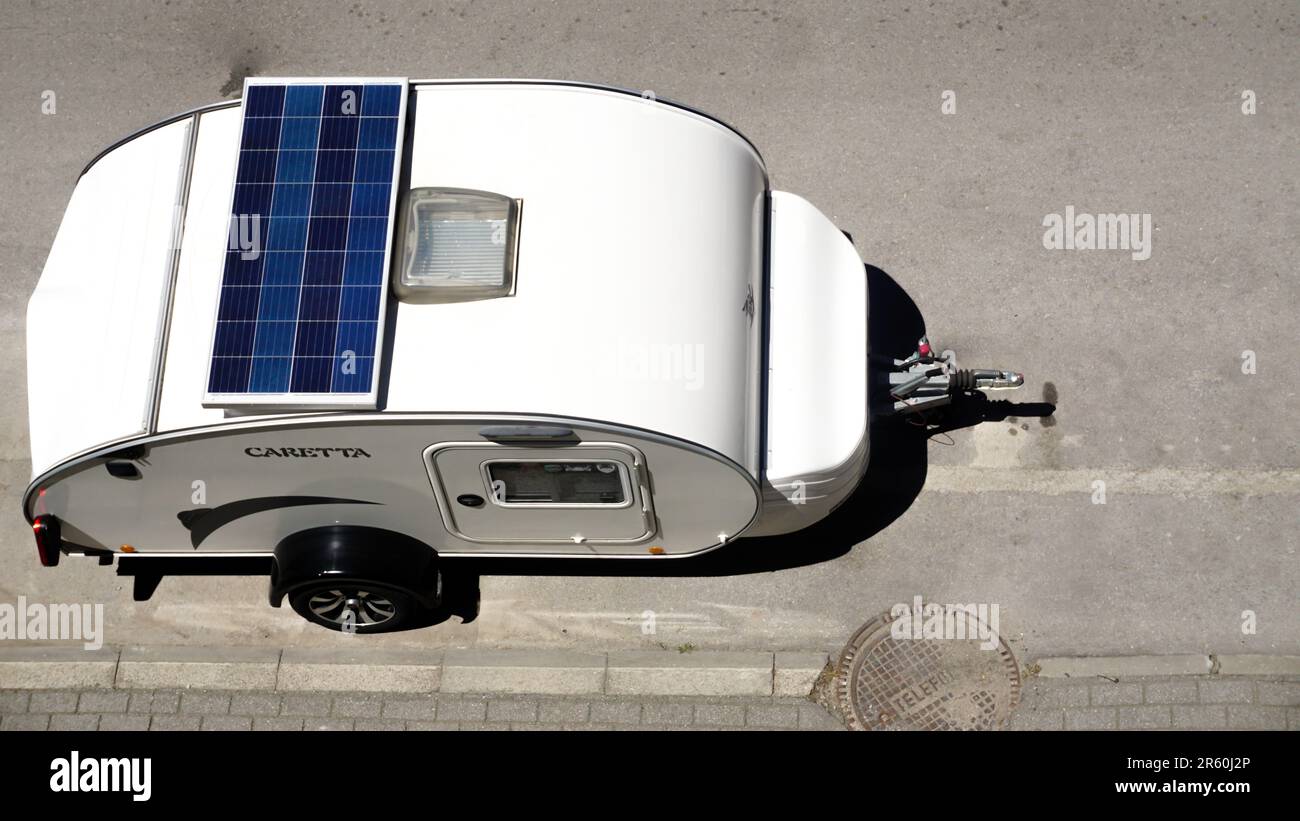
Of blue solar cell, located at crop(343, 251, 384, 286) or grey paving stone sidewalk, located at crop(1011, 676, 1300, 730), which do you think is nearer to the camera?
blue solar cell, located at crop(343, 251, 384, 286)

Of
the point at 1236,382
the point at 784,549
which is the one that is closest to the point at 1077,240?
the point at 1236,382

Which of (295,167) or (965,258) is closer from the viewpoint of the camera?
(295,167)

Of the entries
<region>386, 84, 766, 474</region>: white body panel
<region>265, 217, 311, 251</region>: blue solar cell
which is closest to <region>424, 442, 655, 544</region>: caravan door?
<region>386, 84, 766, 474</region>: white body panel

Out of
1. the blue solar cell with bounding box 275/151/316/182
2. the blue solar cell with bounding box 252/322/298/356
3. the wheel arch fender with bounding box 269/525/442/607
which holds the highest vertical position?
the blue solar cell with bounding box 275/151/316/182

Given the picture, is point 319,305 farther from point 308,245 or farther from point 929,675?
point 929,675

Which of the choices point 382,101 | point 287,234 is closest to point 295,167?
point 287,234

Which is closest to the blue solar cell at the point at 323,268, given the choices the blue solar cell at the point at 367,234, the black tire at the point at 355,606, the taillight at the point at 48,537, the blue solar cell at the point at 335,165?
the blue solar cell at the point at 367,234

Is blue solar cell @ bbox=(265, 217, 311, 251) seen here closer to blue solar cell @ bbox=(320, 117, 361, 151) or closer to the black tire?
blue solar cell @ bbox=(320, 117, 361, 151)
